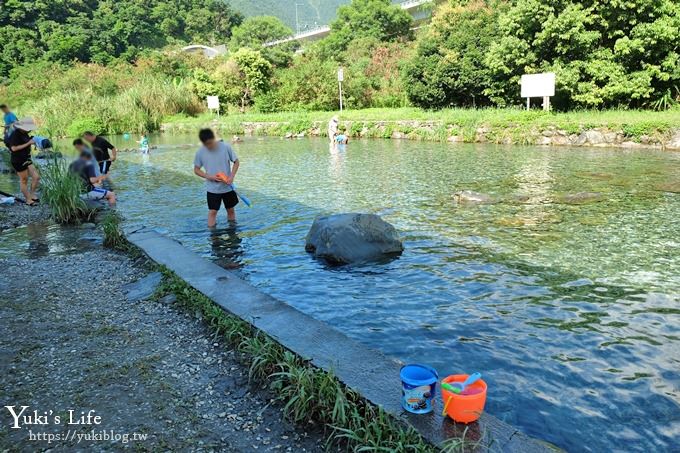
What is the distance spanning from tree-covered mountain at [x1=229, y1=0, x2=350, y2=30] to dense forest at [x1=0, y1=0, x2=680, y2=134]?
89454 mm

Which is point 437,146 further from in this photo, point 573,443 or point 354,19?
point 354,19

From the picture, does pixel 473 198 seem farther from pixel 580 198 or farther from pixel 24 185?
pixel 24 185

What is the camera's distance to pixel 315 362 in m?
4.00

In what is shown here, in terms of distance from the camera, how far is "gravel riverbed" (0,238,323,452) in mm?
3318

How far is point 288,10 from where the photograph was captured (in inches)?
7372

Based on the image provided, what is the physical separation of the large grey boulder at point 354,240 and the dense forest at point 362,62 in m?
17.3

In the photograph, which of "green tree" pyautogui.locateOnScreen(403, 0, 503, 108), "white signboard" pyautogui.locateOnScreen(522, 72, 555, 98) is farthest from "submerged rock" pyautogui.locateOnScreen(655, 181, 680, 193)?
"green tree" pyautogui.locateOnScreen(403, 0, 503, 108)

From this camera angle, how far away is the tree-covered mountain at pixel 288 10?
542 ft

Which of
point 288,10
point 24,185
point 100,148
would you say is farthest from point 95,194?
point 288,10

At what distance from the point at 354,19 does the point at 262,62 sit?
2156 cm

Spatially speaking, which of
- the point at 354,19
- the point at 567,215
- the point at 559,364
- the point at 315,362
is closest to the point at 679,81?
the point at 567,215

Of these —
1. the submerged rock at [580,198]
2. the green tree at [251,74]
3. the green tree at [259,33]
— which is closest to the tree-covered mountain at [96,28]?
the green tree at [259,33]

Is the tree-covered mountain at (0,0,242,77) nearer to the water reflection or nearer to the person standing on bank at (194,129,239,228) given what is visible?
the water reflection

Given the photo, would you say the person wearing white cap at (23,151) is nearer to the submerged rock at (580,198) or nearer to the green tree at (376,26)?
the submerged rock at (580,198)
